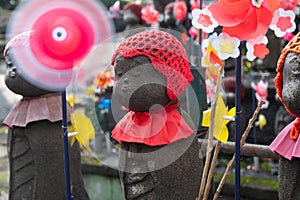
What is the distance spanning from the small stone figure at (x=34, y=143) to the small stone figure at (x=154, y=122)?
0.55 metres

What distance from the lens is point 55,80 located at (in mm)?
2020

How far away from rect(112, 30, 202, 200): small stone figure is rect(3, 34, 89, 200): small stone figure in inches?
21.7

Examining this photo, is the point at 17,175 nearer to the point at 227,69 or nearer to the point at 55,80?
the point at 55,80

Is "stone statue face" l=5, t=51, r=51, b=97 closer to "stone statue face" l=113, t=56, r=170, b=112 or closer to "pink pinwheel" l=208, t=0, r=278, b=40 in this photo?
"stone statue face" l=113, t=56, r=170, b=112

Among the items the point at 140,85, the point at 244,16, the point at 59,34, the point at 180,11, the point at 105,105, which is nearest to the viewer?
the point at 244,16

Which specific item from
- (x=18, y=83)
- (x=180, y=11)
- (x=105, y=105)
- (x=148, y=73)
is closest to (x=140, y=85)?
(x=148, y=73)

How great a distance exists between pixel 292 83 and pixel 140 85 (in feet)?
1.75

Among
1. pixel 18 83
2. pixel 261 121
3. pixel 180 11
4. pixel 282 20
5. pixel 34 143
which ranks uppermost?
pixel 282 20

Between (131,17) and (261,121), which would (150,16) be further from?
(261,121)

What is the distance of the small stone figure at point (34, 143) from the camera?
2238 millimetres

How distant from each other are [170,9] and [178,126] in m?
3.51

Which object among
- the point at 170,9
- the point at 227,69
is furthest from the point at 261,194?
the point at 170,9

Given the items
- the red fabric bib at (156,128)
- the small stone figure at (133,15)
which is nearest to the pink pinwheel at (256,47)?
the red fabric bib at (156,128)

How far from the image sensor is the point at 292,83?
1.64 m
